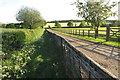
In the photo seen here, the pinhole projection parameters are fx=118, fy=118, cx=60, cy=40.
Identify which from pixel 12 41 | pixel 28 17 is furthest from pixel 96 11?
pixel 28 17

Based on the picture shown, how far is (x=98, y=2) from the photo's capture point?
56.3 ft

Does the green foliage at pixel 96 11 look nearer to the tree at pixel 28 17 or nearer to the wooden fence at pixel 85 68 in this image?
the wooden fence at pixel 85 68

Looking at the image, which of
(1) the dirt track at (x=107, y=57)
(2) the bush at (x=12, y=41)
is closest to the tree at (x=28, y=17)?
(2) the bush at (x=12, y=41)

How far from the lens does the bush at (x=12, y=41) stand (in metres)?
9.44

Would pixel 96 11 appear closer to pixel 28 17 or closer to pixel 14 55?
pixel 14 55

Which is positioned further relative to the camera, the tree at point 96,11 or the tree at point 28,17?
the tree at point 28,17

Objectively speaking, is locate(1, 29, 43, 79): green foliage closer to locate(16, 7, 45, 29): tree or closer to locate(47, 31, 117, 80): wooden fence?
locate(47, 31, 117, 80): wooden fence

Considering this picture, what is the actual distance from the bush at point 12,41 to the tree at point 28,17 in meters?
39.1

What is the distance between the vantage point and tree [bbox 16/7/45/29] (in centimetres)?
4898

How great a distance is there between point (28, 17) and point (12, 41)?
40443 mm

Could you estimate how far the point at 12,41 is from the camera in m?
10.2

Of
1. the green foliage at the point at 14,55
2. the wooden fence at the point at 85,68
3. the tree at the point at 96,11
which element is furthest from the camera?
the tree at the point at 96,11

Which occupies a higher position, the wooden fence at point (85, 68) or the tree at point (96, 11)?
the tree at point (96, 11)

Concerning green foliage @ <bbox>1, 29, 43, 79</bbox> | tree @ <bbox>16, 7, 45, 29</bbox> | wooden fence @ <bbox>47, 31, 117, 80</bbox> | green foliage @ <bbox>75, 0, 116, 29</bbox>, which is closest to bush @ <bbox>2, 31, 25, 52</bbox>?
green foliage @ <bbox>1, 29, 43, 79</bbox>
